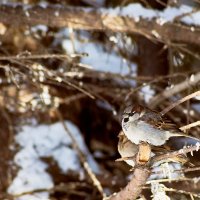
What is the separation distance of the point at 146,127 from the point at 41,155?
240 centimetres

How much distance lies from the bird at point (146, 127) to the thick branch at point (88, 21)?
1.39m

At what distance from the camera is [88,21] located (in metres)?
3.47

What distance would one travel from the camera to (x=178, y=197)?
2.96 metres

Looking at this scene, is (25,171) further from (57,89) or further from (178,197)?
(178,197)

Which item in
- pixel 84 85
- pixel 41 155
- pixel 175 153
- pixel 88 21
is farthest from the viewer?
pixel 41 155

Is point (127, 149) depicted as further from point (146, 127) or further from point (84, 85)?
point (84, 85)

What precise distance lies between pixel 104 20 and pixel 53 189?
129 cm

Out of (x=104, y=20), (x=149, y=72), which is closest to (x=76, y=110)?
(x=149, y=72)

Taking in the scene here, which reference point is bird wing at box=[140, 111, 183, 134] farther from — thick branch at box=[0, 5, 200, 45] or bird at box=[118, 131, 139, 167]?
thick branch at box=[0, 5, 200, 45]

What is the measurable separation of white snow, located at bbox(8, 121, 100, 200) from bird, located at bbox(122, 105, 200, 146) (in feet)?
7.18

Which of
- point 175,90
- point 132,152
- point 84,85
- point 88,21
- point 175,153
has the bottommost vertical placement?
point 175,153

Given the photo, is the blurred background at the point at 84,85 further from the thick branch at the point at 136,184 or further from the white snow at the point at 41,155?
the thick branch at the point at 136,184

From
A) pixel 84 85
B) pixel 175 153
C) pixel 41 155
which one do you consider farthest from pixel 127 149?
pixel 41 155

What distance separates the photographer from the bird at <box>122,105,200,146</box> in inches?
81.2
